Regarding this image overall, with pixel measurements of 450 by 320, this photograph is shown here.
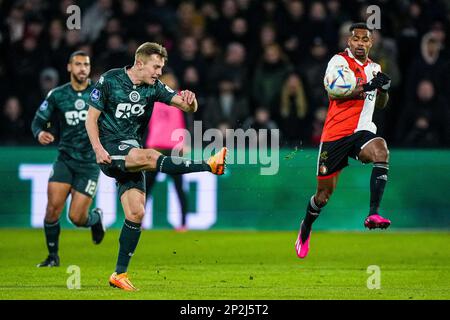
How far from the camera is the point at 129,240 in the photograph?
408 inches

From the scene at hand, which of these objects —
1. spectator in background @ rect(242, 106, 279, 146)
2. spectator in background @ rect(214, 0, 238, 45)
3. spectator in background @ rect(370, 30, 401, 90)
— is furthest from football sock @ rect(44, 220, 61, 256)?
spectator in background @ rect(214, 0, 238, 45)

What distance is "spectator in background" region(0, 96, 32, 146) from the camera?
18281 mm

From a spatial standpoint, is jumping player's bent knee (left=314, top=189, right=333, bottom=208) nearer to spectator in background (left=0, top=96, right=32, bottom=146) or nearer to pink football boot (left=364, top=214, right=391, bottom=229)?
pink football boot (left=364, top=214, right=391, bottom=229)

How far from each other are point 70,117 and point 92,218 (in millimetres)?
1491

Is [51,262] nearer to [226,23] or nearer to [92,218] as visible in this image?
[92,218]

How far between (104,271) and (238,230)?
5898mm

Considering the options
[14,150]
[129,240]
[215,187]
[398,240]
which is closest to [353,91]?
[129,240]

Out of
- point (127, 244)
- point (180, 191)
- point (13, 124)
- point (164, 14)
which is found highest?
point (164, 14)

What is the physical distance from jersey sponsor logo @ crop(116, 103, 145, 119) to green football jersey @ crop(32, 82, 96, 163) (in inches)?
104

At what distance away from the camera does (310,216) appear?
12.6 meters

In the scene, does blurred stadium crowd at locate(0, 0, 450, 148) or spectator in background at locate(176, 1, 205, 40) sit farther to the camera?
spectator in background at locate(176, 1, 205, 40)

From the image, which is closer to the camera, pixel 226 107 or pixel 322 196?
pixel 322 196

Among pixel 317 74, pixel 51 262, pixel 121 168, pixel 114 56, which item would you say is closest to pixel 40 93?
pixel 114 56

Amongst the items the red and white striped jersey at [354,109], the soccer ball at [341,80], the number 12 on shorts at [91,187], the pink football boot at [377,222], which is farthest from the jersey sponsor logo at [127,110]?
the number 12 on shorts at [91,187]
